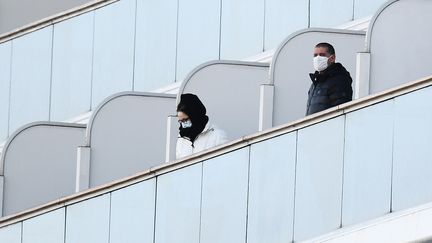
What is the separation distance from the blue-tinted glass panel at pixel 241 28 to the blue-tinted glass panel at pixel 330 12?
2.12 ft

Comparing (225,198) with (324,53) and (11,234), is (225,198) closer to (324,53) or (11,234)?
(324,53)

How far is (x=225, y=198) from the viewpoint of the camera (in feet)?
78.1

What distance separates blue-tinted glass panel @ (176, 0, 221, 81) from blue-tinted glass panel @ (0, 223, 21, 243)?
3308 mm

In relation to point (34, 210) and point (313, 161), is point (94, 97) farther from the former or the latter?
point (313, 161)

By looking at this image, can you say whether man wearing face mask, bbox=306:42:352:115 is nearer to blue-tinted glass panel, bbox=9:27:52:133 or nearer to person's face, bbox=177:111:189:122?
person's face, bbox=177:111:189:122

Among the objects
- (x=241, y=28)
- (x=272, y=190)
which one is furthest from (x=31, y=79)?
(x=272, y=190)

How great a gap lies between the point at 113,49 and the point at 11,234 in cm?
375

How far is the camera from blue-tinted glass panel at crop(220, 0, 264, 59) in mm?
27688

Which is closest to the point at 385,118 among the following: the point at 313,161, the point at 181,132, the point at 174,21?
the point at 313,161

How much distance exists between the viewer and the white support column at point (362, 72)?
79.4 ft

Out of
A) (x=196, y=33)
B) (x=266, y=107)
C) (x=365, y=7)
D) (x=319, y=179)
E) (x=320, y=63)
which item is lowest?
(x=319, y=179)

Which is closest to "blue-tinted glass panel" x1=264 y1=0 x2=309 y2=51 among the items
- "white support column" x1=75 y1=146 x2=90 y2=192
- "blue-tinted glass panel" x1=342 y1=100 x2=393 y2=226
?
"white support column" x1=75 y1=146 x2=90 y2=192

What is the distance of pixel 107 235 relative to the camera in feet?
81.3

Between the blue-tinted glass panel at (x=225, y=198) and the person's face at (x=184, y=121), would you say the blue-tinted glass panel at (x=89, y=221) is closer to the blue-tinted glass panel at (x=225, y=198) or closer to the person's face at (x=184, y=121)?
the person's face at (x=184, y=121)
